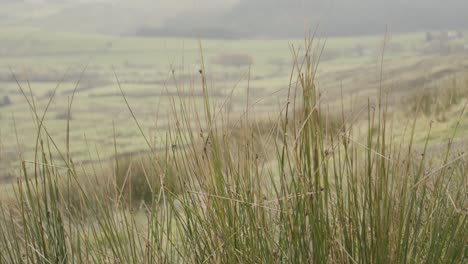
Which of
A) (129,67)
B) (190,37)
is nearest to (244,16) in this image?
(190,37)

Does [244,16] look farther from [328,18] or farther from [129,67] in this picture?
[129,67]

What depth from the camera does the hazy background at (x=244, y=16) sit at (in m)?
105

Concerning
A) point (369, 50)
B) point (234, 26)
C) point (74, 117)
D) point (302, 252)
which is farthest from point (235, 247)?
point (234, 26)

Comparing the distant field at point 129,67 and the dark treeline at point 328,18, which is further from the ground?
the dark treeline at point 328,18

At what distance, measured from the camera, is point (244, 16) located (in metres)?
114

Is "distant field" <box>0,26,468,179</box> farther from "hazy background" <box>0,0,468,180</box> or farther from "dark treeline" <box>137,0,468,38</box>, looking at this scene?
"dark treeline" <box>137,0,468,38</box>

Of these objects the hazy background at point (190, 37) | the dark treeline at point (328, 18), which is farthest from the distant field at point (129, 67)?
the dark treeline at point (328, 18)

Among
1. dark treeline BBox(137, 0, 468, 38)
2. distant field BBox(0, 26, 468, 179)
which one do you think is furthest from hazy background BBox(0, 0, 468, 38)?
distant field BBox(0, 26, 468, 179)

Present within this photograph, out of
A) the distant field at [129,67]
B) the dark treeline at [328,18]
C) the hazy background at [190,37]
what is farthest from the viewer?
the dark treeline at [328,18]

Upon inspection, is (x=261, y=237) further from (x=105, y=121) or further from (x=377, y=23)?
(x=377, y=23)

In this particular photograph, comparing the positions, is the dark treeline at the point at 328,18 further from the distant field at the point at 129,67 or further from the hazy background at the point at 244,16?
the distant field at the point at 129,67

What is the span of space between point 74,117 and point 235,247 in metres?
24.6

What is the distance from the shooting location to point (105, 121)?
1053 inches

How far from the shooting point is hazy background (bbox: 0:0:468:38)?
105 meters
